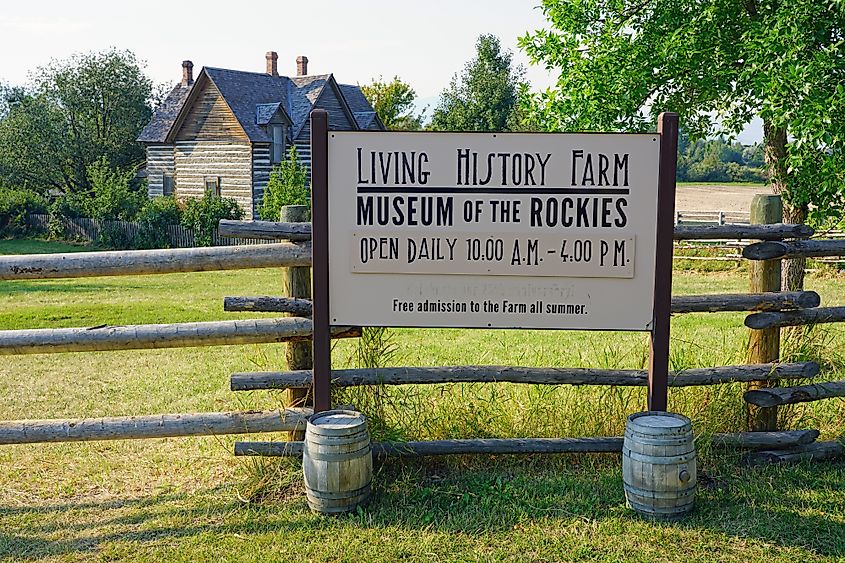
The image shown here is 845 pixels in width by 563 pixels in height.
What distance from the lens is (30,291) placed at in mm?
18719

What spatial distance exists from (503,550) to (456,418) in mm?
1329

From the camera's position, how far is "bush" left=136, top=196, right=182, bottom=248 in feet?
→ 105

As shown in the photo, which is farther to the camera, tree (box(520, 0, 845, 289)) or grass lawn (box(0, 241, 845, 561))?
tree (box(520, 0, 845, 289))

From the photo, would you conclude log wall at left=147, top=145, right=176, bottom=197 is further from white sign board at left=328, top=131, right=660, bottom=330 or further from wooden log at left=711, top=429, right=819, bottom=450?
wooden log at left=711, top=429, right=819, bottom=450

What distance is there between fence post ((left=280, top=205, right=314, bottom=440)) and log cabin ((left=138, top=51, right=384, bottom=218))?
27.8 meters

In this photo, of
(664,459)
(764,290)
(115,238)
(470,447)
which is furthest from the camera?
(115,238)

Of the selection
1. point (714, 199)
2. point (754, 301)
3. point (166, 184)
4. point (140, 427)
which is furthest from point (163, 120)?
point (754, 301)

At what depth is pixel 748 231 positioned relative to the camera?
5719mm

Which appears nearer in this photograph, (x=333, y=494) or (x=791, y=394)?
(x=333, y=494)

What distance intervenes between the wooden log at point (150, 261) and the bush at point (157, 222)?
2760 centimetres

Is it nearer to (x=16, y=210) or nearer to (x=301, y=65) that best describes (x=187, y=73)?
(x=301, y=65)

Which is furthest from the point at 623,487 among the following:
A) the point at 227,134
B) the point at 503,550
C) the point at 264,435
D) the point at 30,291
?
the point at 227,134

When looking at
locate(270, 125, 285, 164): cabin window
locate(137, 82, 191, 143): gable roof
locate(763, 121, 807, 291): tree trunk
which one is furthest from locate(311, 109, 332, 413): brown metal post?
locate(137, 82, 191, 143): gable roof

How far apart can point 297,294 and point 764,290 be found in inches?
132
